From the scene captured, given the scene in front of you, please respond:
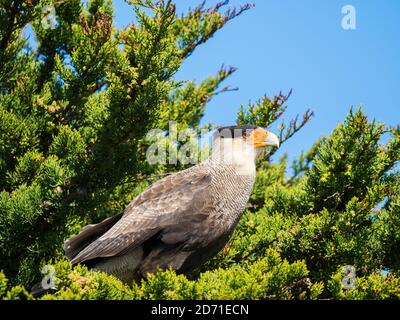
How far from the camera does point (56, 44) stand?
650 centimetres

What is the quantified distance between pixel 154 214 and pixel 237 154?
40.0 inches

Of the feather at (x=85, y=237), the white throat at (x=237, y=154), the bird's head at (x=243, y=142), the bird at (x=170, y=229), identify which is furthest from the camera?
the bird's head at (x=243, y=142)

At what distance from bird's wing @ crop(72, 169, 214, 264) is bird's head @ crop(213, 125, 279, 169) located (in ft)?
1.59

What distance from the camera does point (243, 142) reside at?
5680 millimetres

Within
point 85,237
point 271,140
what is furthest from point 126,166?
point 271,140

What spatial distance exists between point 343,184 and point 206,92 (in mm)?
2273

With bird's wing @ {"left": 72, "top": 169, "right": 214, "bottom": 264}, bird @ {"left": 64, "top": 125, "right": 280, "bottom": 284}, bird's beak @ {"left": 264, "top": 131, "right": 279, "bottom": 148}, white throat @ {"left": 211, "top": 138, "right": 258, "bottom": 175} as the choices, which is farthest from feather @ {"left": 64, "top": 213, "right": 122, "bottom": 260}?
bird's beak @ {"left": 264, "top": 131, "right": 279, "bottom": 148}

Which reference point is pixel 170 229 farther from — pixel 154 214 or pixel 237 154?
pixel 237 154

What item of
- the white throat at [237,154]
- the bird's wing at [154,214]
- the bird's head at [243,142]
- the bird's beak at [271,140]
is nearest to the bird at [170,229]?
the bird's wing at [154,214]

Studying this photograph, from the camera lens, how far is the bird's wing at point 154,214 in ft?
16.1

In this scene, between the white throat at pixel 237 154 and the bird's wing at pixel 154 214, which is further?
the white throat at pixel 237 154

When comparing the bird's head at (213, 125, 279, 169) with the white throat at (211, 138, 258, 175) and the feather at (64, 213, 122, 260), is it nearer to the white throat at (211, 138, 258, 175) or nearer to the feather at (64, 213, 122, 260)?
the white throat at (211, 138, 258, 175)

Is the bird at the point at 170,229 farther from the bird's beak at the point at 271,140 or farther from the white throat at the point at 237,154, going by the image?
the bird's beak at the point at 271,140

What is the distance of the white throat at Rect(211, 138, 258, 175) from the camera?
18.0ft
